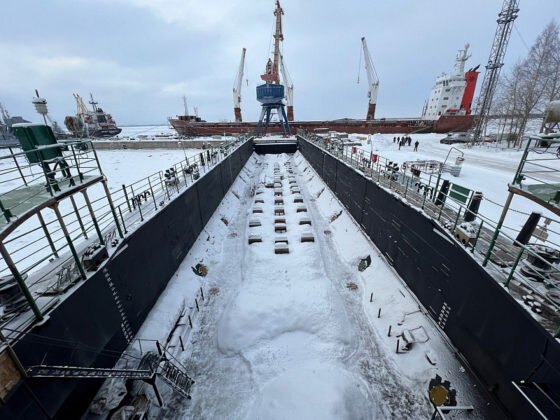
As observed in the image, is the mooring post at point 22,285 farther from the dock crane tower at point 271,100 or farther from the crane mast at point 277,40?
the crane mast at point 277,40

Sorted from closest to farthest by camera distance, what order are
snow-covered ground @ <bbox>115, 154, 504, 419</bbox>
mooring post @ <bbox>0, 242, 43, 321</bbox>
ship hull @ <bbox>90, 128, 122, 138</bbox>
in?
mooring post @ <bbox>0, 242, 43, 321</bbox>
snow-covered ground @ <bbox>115, 154, 504, 419</bbox>
ship hull @ <bbox>90, 128, 122, 138</bbox>

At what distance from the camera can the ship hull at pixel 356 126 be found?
176ft

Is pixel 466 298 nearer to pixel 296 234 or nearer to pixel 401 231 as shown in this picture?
pixel 401 231

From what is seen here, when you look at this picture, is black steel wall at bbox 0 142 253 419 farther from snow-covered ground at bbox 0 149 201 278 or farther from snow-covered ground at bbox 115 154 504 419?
snow-covered ground at bbox 0 149 201 278

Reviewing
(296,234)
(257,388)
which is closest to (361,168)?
(296,234)

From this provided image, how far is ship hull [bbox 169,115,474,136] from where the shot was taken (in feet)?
176

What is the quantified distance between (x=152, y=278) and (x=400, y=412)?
9.33 metres

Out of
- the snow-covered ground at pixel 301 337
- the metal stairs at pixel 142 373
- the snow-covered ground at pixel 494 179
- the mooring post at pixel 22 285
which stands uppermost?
the mooring post at pixel 22 285

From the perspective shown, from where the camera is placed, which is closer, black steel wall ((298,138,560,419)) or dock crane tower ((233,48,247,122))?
black steel wall ((298,138,560,419))

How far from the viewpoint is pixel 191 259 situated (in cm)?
1280

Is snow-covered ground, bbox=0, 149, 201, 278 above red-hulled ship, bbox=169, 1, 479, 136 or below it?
below

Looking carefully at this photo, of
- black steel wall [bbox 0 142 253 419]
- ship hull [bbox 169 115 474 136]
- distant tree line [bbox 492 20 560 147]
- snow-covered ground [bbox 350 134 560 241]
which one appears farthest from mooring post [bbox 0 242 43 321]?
ship hull [bbox 169 115 474 136]

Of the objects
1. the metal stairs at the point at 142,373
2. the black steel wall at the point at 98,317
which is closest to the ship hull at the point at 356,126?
the black steel wall at the point at 98,317

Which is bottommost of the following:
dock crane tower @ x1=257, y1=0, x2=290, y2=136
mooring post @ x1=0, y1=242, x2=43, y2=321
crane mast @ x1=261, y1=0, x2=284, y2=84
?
mooring post @ x1=0, y1=242, x2=43, y2=321
